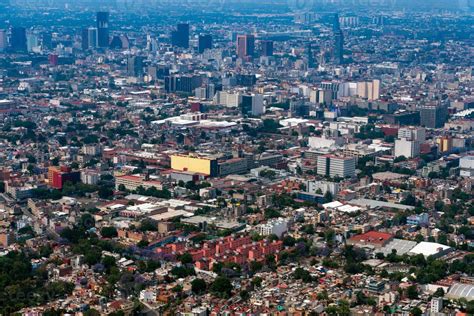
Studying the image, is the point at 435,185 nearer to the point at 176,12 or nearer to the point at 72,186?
the point at 72,186

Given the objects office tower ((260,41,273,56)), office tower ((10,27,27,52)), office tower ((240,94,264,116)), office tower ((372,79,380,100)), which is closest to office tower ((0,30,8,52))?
office tower ((10,27,27,52))

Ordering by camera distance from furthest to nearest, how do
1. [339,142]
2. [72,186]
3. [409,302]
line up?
[339,142], [72,186], [409,302]

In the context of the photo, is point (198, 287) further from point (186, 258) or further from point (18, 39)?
point (18, 39)

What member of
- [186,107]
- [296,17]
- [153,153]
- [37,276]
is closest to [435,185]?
[153,153]

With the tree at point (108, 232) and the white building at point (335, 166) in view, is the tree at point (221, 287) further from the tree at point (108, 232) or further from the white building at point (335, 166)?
the white building at point (335, 166)

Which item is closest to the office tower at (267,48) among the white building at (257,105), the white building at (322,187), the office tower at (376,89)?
the office tower at (376,89)
